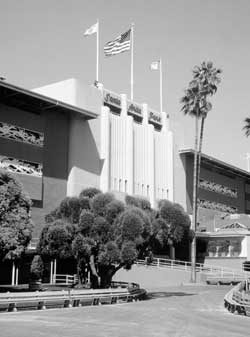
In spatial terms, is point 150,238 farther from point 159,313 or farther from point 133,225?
point 159,313

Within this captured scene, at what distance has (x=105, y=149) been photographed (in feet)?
174

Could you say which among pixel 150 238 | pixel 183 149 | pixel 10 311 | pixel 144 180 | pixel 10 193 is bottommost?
pixel 10 311

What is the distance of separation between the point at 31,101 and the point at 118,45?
1145 cm

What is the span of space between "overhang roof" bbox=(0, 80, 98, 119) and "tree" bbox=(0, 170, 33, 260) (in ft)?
48.6

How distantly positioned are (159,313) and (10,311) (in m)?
6.03

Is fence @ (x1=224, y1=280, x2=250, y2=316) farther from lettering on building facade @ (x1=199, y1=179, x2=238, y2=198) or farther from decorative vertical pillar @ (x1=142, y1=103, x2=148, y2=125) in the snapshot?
lettering on building facade @ (x1=199, y1=179, x2=238, y2=198)

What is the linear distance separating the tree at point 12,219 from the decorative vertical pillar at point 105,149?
2244 centimetres

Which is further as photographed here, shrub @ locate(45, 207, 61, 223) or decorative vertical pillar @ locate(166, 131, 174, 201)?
decorative vertical pillar @ locate(166, 131, 174, 201)

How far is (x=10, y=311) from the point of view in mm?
21172

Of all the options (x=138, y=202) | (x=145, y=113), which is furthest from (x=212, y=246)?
(x=138, y=202)

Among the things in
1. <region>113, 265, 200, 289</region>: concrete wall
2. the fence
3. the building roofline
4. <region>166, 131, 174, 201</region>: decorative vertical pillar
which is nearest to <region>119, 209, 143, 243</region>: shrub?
the fence

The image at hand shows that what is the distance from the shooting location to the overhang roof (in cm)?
4344

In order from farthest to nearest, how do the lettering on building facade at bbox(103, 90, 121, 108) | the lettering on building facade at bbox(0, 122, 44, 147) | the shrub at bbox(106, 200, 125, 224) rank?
the lettering on building facade at bbox(103, 90, 121, 108), the lettering on building facade at bbox(0, 122, 44, 147), the shrub at bbox(106, 200, 125, 224)

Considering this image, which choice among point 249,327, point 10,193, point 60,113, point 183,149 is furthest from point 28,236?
point 183,149
